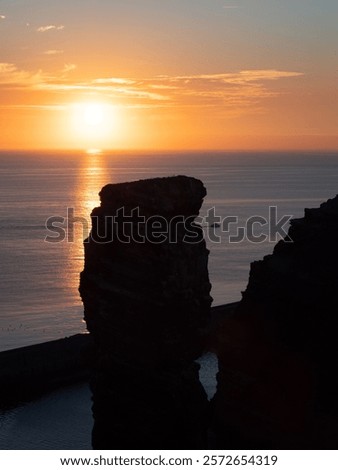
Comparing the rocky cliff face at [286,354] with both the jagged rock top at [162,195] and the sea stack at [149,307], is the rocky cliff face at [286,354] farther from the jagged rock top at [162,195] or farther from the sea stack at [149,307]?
the jagged rock top at [162,195]

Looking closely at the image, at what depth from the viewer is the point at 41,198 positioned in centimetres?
15588

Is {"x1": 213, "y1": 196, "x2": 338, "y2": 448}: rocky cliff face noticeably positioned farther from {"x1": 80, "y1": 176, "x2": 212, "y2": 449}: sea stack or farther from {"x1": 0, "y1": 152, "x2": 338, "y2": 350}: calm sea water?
{"x1": 0, "y1": 152, "x2": 338, "y2": 350}: calm sea water

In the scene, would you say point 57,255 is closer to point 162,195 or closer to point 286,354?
point 286,354

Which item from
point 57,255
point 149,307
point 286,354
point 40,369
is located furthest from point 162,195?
point 57,255

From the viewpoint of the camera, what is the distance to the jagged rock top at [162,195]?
21.3 metres

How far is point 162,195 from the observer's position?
21312 mm

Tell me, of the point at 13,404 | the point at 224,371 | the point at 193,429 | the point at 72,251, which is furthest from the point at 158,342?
the point at 72,251

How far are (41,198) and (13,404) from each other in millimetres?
121795

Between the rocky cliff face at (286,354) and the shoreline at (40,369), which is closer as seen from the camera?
the rocky cliff face at (286,354)

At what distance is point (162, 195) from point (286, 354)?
23.2 feet

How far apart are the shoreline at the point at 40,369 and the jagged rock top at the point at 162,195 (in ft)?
51.5

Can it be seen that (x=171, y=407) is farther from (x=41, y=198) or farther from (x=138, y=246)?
(x=41, y=198)

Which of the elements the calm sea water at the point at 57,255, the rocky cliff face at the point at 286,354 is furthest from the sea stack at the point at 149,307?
the calm sea water at the point at 57,255
